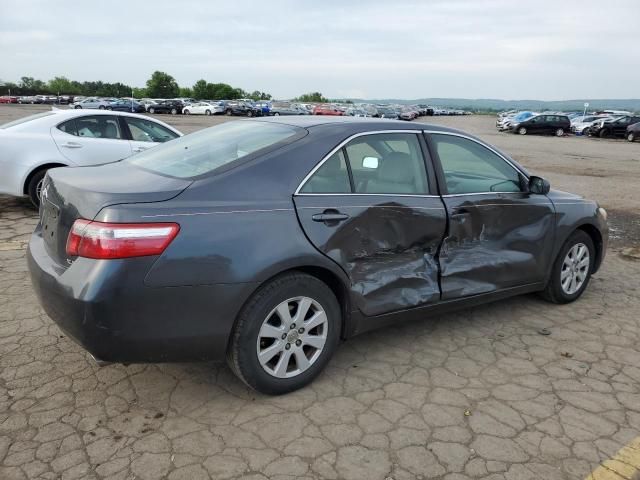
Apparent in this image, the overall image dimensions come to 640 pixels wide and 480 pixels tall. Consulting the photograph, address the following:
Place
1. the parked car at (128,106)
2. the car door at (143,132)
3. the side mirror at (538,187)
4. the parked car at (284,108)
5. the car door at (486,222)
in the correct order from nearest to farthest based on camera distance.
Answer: the car door at (486,222) < the side mirror at (538,187) < the car door at (143,132) < the parked car at (128,106) < the parked car at (284,108)

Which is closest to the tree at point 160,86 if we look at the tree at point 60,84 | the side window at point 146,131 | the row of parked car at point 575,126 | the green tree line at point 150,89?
the green tree line at point 150,89

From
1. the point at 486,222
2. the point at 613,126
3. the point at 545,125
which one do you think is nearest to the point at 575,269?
the point at 486,222

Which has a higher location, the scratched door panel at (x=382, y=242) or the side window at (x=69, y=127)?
the side window at (x=69, y=127)

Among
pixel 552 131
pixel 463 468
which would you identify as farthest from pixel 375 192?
pixel 552 131

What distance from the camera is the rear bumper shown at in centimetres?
257

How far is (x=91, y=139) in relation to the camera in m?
7.56

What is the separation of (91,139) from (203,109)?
47.8 metres

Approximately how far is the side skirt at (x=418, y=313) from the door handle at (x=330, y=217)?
0.59m

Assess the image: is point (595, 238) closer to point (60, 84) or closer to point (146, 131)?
point (146, 131)

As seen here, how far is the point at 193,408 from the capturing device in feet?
9.96

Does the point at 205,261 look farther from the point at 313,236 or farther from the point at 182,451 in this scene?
the point at 182,451

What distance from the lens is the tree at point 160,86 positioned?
98750 millimetres

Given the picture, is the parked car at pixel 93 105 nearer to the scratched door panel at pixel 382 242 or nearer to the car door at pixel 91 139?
the car door at pixel 91 139

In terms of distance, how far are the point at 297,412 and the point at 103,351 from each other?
107 centimetres
